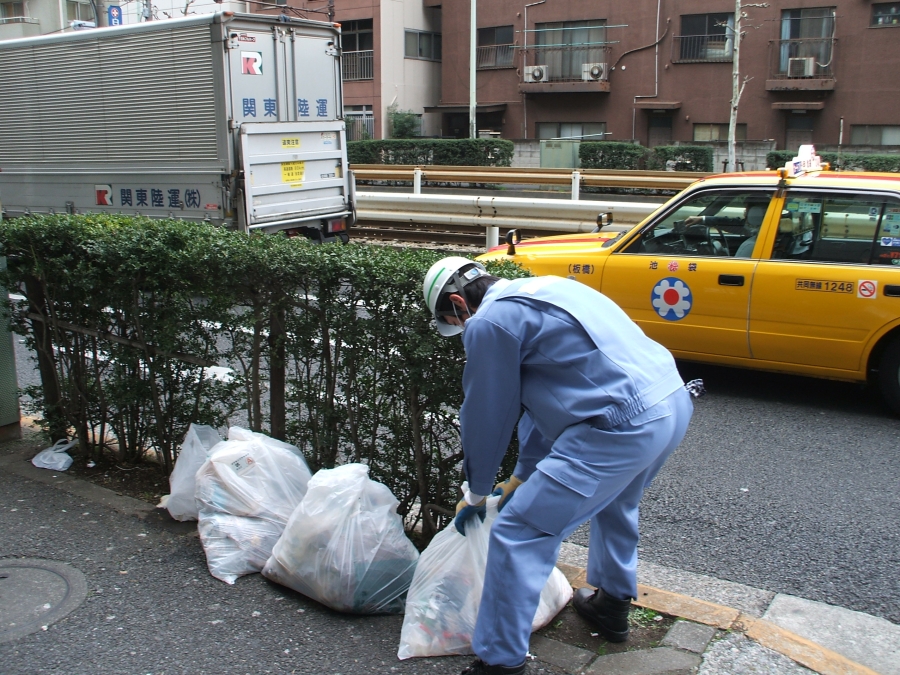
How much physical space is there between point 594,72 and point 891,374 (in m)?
30.0

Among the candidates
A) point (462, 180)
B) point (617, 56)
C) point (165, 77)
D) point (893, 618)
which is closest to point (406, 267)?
point (893, 618)

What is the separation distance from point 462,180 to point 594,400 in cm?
1797

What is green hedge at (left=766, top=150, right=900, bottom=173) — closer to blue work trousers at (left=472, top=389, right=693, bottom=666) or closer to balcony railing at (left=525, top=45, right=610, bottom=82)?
balcony railing at (left=525, top=45, right=610, bottom=82)

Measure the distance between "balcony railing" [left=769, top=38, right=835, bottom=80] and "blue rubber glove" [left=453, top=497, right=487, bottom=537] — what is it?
102ft

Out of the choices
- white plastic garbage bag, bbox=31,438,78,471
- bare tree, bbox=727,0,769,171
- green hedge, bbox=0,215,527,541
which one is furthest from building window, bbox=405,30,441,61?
white plastic garbage bag, bbox=31,438,78,471

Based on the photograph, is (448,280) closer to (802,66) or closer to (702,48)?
(802,66)

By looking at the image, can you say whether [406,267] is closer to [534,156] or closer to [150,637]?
[150,637]

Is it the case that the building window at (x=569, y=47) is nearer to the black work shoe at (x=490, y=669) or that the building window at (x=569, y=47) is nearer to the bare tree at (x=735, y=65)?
the bare tree at (x=735, y=65)

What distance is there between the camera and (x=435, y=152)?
3297cm

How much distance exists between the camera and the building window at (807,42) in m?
29.5

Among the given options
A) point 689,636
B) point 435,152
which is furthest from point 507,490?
point 435,152

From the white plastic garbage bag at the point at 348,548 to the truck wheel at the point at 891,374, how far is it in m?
4.28

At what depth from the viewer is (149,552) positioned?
4027mm

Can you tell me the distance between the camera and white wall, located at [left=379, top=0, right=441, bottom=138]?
37.4 meters
